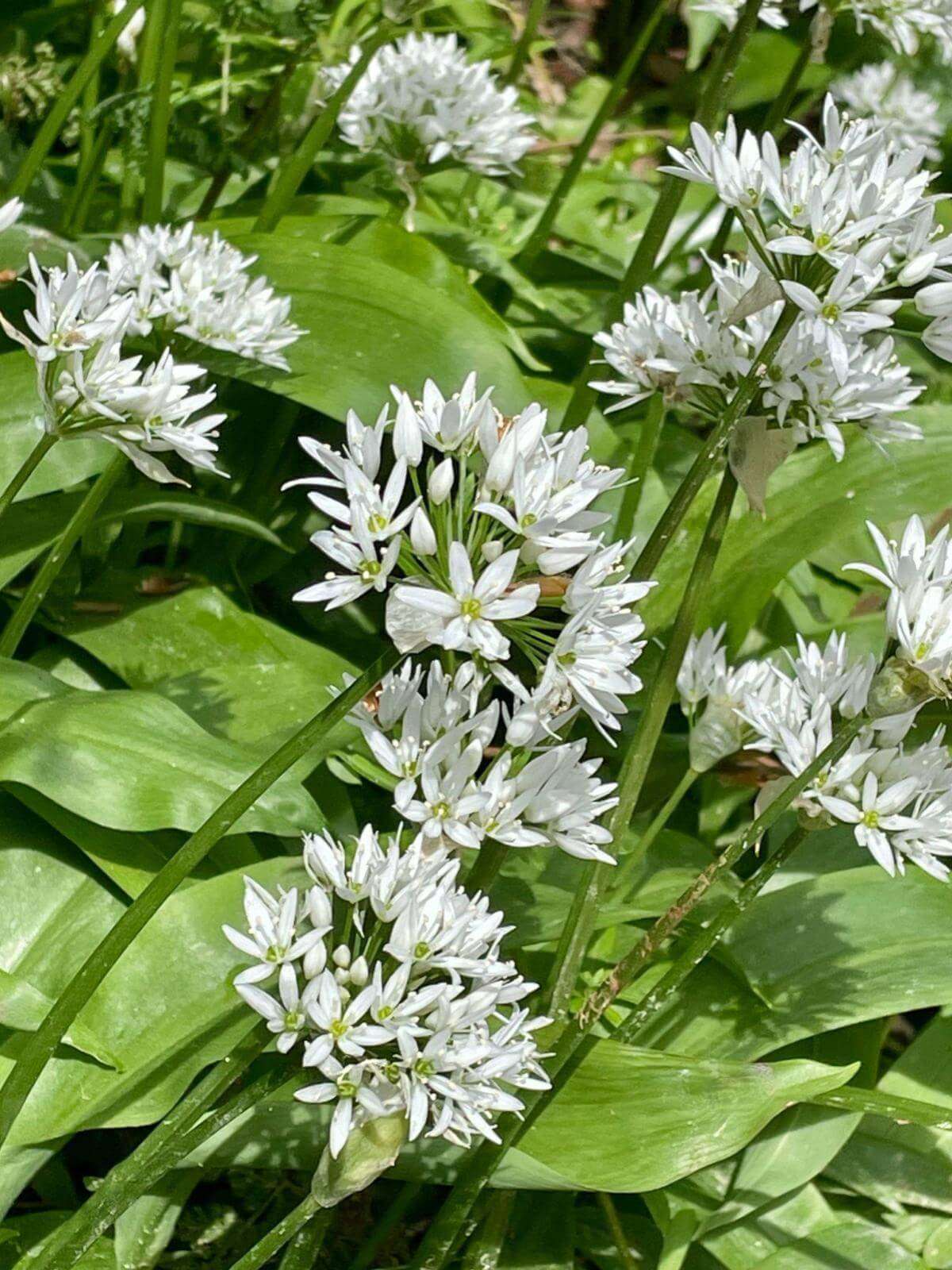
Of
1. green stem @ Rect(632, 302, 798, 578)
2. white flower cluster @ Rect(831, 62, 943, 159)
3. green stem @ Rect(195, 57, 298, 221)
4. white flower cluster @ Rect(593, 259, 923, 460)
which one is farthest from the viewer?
white flower cluster @ Rect(831, 62, 943, 159)

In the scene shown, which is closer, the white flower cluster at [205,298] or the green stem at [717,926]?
the green stem at [717,926]

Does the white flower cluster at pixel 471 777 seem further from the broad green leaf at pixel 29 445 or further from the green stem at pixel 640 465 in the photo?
the broad green leaf at pixel 29 445

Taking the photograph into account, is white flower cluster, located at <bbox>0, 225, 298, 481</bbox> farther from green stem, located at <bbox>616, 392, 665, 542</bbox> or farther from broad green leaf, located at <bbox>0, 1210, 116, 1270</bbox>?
broad green leaf, located at <bbox>0, 1210, 116, 1270</bbox>

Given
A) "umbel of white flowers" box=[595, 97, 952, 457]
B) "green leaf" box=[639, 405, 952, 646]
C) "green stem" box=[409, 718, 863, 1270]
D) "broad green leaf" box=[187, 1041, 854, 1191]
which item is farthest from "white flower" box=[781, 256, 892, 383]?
"green leaf" box=[639, 405, 952, 646]

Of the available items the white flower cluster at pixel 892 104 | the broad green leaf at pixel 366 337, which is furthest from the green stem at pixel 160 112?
the white flower cluster at pixel 892 104

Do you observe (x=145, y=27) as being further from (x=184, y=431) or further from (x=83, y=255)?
(x=184, y=431)

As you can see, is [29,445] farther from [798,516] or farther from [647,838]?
[798,516]

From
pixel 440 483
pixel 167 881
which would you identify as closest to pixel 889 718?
pixel 440 483

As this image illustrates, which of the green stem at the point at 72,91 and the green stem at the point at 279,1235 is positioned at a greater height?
the green stem at the point at 72,91
